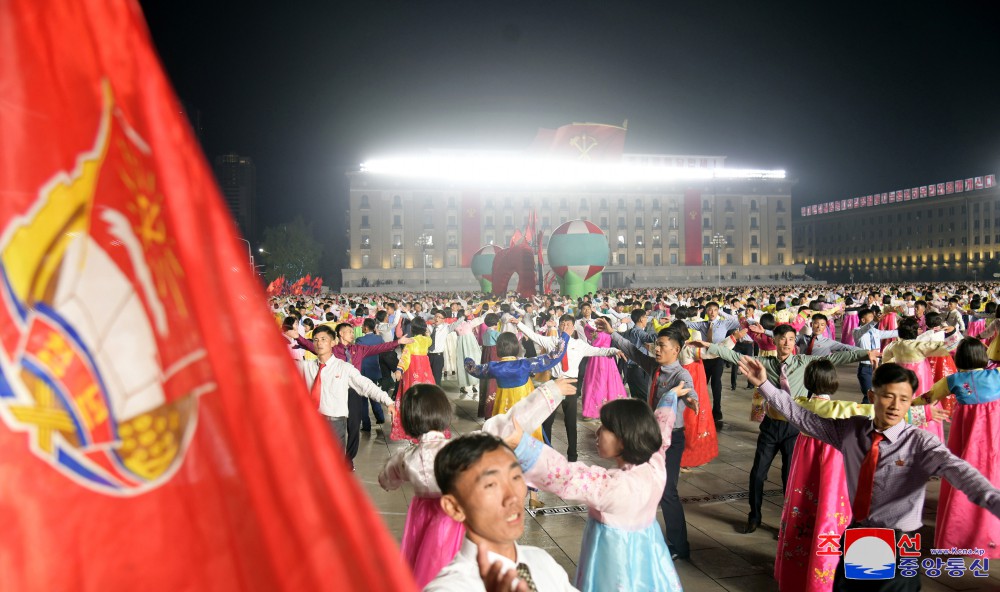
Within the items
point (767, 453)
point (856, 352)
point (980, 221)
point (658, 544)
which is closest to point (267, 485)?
point (658, 544)

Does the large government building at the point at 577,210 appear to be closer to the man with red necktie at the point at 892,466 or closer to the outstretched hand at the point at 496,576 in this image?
Answer: the man with red necktie at the point at 892,466

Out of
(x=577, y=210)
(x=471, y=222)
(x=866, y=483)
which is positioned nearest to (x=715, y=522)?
(x=866, y=483)

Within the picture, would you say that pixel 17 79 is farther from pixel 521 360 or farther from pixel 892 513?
pixel 521 360

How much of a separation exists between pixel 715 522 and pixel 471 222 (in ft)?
209

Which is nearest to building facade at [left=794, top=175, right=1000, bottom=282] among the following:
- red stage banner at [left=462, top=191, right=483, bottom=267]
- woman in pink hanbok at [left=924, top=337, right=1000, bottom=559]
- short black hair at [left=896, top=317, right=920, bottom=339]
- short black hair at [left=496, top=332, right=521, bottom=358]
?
red stage banner at [left=462, top=191, right=483, bottom=267]

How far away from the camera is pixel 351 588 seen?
0.88 m

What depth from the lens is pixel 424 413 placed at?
307 centimetres

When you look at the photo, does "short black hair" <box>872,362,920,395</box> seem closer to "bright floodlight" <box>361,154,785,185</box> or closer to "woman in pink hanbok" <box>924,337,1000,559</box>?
"woman in pink hanbok" <box>924,337,1000,559</box>

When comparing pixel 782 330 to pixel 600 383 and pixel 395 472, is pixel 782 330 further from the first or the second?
pixel 600 383

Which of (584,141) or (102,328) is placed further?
(584,141)

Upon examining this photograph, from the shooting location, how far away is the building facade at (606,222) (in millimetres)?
66812

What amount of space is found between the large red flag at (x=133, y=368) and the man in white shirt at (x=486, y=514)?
763 millimetres

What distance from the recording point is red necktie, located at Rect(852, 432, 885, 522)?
2896 millimetres

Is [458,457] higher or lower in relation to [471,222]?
lower
